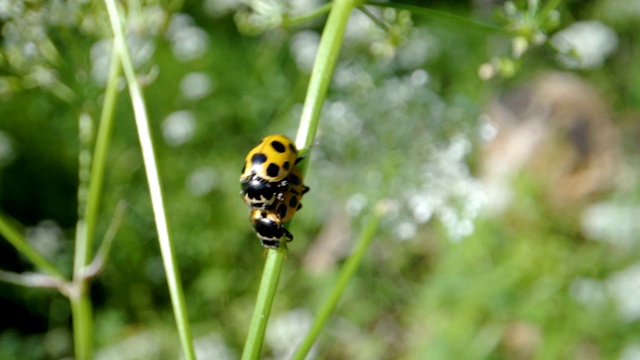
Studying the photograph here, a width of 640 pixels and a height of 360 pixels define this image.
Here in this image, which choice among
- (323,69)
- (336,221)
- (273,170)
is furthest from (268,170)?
(336,221)

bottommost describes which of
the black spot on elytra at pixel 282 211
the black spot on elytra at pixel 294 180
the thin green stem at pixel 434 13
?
the black spot on elytra at pixel 282 211

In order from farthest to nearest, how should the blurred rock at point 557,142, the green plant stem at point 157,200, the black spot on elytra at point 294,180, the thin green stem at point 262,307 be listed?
the blurred rock at point 557,142, the black spot on elytra at point 294,180, the green plant stem at point 157,200, the thin green stem at point 262,307

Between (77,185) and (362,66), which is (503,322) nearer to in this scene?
(362,66)

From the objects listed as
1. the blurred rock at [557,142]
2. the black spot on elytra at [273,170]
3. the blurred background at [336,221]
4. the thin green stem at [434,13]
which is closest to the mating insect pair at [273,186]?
the black spot on elytra at [273,170]

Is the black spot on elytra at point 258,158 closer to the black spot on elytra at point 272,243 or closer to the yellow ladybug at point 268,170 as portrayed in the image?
the yellow ladybug at point 268,170

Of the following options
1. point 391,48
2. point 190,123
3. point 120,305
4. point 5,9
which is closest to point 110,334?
point 120,305

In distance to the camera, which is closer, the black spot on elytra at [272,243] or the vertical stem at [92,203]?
the black spot on elytra at [272,243]
